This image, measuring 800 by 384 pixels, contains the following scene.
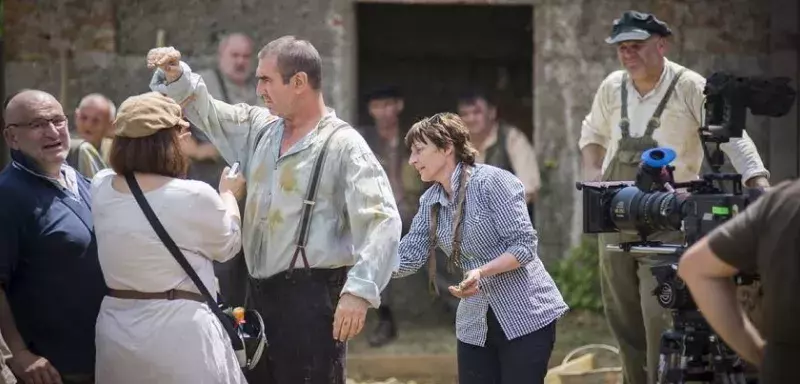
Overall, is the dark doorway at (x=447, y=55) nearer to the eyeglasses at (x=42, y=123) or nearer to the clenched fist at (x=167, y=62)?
the clenched fist at (x=167, y=62)

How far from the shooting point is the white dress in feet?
14.5

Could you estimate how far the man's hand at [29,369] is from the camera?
4.60 metres

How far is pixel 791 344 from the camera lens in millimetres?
3500

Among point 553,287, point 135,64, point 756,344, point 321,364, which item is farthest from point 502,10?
point 756,344

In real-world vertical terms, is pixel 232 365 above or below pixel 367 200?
Result: below

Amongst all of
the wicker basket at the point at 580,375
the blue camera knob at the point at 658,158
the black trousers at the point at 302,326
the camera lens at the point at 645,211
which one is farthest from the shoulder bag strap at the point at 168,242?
the wicker basket at the point at 580,375

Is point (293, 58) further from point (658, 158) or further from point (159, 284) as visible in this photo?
point (658, 158)

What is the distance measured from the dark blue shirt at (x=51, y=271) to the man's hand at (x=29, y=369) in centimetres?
11

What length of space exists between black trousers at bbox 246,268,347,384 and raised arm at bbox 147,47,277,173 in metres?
0.60

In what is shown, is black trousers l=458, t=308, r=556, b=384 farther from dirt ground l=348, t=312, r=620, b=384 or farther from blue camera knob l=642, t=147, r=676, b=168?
dirt ground l=348, t=312, r=620, b=384

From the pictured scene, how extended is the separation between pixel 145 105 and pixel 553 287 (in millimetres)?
1879

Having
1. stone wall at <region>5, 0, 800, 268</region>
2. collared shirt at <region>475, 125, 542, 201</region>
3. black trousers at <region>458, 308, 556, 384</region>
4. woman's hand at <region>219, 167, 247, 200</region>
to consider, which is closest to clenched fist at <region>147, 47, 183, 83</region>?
woman's hand at <region>219, 167, 247, 200</region>

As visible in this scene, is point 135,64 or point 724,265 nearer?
point 724,265

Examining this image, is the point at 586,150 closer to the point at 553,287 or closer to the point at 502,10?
the point at 553,287
